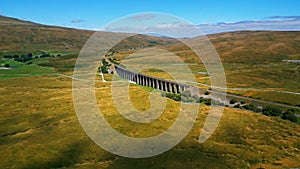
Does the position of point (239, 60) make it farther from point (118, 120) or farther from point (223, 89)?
point (118, 120)

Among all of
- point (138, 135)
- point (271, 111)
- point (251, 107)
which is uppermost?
point (271, 111)

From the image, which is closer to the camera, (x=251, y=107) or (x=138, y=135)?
(x=138, y=135)

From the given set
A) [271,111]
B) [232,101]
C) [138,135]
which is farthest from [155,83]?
[138,135]

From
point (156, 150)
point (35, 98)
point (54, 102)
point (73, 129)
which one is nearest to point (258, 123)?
point (156, 150)

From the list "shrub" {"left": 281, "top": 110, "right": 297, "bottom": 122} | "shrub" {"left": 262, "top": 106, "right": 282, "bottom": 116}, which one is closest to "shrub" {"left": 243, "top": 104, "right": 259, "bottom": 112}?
"shrub" {"left": 262, "top": 106, "right": 282, "bottom": 116}

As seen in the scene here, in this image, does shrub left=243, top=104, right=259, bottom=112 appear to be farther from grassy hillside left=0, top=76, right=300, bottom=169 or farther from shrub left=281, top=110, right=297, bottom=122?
shrub left=281, top=110, right=297, bottom=122

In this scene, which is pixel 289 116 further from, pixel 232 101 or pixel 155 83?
pixel 155 83

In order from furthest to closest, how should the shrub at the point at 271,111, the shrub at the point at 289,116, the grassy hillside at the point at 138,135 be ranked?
the shrub at the point at 271,111 → the shrub at the point at 289,116 → the grassy hillside at the point at 138,135

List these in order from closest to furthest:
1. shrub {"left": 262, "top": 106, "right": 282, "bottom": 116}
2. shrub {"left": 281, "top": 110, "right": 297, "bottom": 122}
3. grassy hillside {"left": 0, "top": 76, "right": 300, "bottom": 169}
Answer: grassy hillside {"left": 0, "top": 76, "right": 300, "bottom": 169} < shrub {"left": 281, "top": 110, "right": 297, "bottom": 122} < shrub {"left": 262, "top": 106, "right": 282, "bottom": 116}

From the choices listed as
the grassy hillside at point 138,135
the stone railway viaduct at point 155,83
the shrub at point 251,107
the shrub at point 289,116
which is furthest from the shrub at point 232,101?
the stone railway viaduct at point 155,83

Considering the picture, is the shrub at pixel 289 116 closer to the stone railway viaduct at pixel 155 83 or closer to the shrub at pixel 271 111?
the shrub at pixel 271 111

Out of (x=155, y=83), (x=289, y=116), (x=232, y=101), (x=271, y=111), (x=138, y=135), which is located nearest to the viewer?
(x=138, y=135)
